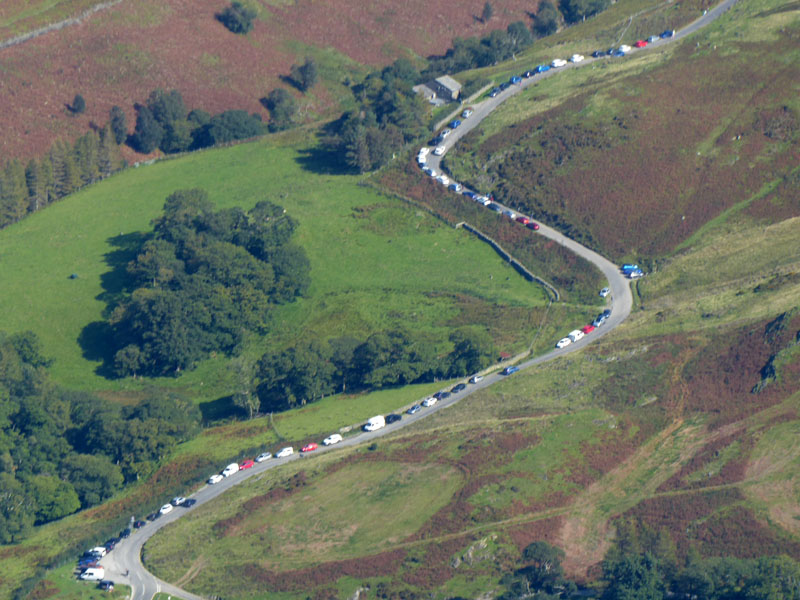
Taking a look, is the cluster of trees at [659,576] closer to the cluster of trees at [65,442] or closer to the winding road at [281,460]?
the winding road at [281,460]

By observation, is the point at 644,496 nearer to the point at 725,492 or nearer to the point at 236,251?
the point at 725,492

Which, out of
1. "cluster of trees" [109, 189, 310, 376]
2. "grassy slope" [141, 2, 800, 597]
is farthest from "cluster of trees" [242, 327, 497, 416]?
"cluster of trees" [109, 189, 310, 376]

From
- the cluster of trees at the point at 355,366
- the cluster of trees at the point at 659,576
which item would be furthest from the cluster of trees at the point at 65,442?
the cluster of trees at the point at 659,576

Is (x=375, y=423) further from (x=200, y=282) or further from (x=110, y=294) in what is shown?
(x=110, y=294)

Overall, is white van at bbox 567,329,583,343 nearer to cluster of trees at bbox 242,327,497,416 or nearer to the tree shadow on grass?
cluster of trees at bbox 242,327,497,416

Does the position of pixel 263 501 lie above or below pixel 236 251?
below

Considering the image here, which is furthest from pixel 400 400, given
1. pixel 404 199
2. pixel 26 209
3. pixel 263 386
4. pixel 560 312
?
pixel 26 209

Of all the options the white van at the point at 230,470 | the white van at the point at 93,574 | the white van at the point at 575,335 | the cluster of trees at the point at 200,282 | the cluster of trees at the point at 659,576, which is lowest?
the cluster of trees at the point at 659,576
